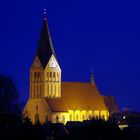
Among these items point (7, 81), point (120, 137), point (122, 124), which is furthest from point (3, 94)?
point (122, 124)

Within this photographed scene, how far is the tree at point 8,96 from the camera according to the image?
88.1 meters

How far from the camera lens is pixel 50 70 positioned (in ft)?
472

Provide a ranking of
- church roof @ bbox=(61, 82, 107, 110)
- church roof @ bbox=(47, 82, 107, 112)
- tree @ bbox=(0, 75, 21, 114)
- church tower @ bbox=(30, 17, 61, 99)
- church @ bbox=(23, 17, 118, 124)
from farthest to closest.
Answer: church roof @ bbox=(61, 82, 107, 110), church roof @ bbox=(47, 82, 107, 112), church tower @ bbox=(30, 17, 61, 99), church @ bbox=(23, 17, 118, 124), tree @ bbox=(0, 75, 21, 114)

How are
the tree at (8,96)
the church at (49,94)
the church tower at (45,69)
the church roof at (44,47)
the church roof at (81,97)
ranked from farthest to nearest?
the church roof at (81,97)
the church tower at (45,69)
the church roof at (44,47)
the church at (49,94)
the tree at (8,96)

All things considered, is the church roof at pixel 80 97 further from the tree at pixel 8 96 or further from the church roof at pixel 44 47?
the tree at pixel 8 96

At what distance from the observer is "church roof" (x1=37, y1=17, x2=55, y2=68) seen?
14300cm

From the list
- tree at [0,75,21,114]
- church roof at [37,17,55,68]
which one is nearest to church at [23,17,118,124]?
church roof at [37,17,55,68]

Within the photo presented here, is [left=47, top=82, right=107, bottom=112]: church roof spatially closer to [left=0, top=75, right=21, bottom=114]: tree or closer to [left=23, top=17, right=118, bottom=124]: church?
[left=23, top=17, right=118, bottom=124]: church

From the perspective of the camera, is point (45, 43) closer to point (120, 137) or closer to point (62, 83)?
point (62, 83)

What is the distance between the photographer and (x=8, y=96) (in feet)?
292

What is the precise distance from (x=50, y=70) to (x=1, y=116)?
2538 inches

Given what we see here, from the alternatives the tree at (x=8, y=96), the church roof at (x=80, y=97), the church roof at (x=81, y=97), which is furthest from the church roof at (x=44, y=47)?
the tree at (x=8, y=96)

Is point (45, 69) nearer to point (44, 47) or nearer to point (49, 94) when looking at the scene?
point (44, 47)

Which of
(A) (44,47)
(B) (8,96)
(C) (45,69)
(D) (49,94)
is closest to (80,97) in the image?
(D) (49,94)
